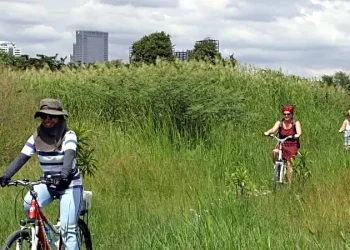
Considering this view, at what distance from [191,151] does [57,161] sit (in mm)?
8506

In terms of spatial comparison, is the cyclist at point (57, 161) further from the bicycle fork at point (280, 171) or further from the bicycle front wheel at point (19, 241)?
the bicycle fork at point (280, 171)

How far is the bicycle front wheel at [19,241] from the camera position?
6594 millimetres

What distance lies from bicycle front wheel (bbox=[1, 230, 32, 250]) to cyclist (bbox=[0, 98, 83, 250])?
1.35 feet

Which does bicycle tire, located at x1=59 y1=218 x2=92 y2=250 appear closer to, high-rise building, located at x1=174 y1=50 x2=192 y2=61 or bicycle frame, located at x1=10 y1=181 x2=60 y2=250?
bicycle frame, located at x1=10 y1=181 x2=60 y2=250

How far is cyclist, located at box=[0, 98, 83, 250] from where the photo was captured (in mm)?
7055

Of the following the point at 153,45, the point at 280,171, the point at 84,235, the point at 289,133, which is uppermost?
the point at 153,45

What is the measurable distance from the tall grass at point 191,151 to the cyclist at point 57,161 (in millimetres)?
913

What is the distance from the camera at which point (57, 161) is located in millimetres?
7234

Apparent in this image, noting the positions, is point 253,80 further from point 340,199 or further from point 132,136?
point 340,199

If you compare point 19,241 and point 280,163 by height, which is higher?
point 280,163

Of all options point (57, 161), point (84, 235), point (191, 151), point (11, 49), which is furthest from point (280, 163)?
point (11, 49)

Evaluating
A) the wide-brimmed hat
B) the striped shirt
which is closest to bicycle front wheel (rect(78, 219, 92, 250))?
the striped shirt

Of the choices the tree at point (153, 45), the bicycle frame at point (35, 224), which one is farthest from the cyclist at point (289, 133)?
the tree at point (153, 45)

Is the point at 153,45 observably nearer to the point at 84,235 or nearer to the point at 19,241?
the point at 84,235
